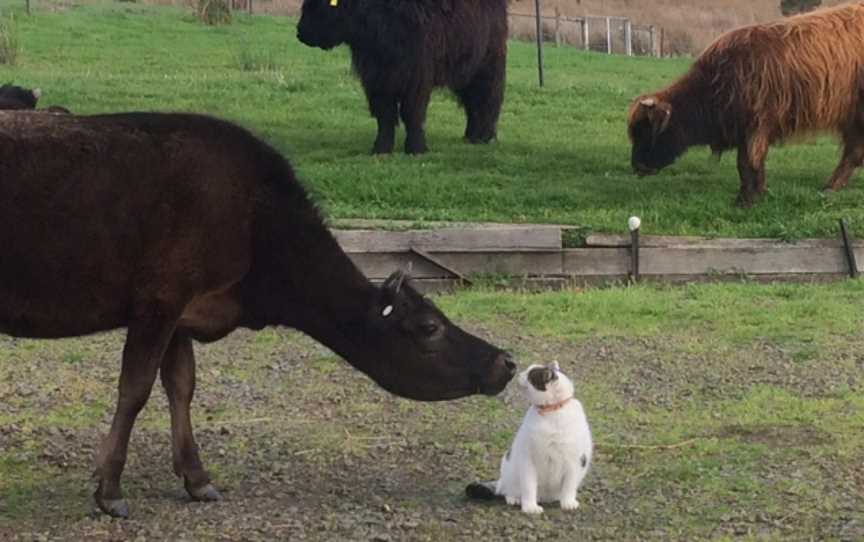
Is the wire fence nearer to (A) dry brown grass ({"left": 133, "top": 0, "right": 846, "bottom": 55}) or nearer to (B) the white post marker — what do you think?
(A) dry brown grass ({"left": 133, "top": 0, "right": 846, "bottom": 55})

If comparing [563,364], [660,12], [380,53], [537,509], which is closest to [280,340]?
[563,364]

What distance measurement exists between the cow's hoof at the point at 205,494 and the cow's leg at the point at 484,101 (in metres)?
12.6

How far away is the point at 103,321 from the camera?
6.93 m

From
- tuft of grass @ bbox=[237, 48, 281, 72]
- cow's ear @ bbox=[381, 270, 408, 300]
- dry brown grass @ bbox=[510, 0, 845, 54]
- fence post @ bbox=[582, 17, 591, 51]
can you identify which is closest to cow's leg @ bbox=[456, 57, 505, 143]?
tuft of grass @ bbox=[237, 48, 281, 72]

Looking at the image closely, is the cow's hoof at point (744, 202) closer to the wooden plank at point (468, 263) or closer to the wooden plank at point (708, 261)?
the wooden plank at point (708, 261)

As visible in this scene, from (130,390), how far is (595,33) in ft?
111

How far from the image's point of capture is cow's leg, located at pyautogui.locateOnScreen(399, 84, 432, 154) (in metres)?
18.1

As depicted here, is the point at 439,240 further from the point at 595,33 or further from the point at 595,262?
the point at 595,33

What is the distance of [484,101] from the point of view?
1952 cm

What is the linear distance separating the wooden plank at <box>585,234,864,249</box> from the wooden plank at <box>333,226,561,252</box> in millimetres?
634

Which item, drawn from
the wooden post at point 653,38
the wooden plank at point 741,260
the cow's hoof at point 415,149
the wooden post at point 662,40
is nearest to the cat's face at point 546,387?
the wooden plank at point 741,260

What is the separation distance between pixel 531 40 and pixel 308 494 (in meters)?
30.9

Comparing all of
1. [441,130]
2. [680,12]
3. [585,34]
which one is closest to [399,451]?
[441,130]

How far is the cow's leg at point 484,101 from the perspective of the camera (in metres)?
19.5
